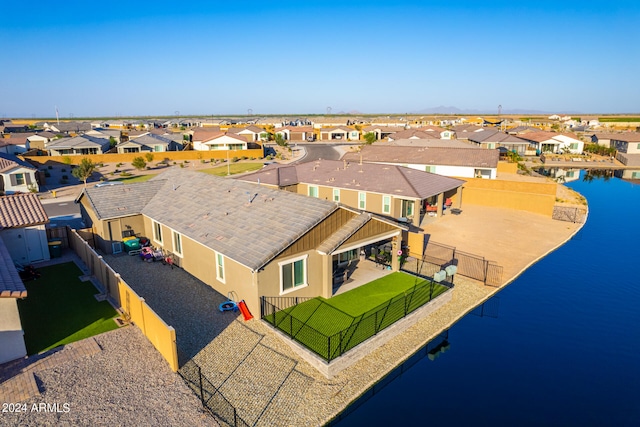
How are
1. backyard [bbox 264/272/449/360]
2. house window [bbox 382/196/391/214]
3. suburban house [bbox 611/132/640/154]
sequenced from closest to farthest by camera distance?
backyard [bbox 264/272/449/360] < house window [bbox 382/196/391/214] < suburban house [bbox 611/132/640/154]

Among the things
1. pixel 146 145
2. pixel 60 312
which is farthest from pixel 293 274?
pixel 146 145

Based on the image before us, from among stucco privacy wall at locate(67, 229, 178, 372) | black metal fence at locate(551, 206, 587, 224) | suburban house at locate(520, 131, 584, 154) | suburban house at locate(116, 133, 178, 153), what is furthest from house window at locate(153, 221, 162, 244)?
suburban house at locate(520, 131, 584, 154)

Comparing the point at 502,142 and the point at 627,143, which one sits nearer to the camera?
the point at 502,142

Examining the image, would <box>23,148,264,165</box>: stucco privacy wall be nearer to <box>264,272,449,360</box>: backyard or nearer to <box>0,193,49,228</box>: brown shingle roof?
<box>0,193,49,228</box>: brown shingle roof

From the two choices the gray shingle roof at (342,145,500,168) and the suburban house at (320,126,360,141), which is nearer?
the gray shingle roof at (342,145,500,168)

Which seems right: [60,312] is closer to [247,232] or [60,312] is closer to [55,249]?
[55,249]

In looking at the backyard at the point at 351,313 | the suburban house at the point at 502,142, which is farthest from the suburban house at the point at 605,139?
the backyard at the point at 351,313

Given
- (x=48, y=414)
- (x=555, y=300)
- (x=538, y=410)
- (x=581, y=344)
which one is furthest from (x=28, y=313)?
(x=555, y=300)
